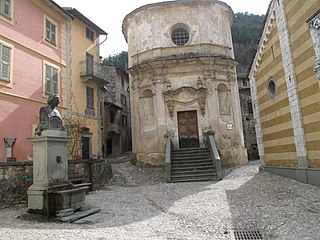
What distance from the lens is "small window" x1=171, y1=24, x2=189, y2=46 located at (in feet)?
63.1

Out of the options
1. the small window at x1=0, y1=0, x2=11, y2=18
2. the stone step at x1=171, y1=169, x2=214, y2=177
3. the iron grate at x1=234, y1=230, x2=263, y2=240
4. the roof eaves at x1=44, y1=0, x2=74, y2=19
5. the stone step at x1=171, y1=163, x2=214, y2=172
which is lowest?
the iron grate at x1=234, y1=230, x2=263, y2=240

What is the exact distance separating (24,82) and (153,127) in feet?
26.6

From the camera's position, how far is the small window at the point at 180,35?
757 inches

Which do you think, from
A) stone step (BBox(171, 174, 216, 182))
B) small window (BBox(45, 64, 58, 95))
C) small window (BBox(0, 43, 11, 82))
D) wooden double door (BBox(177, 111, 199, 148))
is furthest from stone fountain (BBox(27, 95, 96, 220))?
wooden double door (BBox(177, 111, 199, 148))

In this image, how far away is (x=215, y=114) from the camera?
1764cm

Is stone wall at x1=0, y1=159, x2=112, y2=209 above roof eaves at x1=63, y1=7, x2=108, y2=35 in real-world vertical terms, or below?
below

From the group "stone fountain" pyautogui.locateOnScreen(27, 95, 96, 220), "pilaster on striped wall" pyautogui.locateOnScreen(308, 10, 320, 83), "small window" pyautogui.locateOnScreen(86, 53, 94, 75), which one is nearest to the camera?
"stone fountain" pyautogui.locateOnScreen(27, 95, 96, 220)

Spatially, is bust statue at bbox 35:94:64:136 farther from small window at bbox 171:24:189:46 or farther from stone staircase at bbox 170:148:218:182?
small window at bbox 171:24:189:46

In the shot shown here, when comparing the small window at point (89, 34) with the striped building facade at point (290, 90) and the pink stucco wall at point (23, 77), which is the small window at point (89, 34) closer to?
the pink stucco wall at point (23, 77)

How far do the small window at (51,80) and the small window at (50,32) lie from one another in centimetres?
167

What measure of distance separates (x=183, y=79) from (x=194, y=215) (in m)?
12.2

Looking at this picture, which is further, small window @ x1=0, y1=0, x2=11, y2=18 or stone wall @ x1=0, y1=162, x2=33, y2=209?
small window @ x1=0, y1=0, x2=11, y2=18

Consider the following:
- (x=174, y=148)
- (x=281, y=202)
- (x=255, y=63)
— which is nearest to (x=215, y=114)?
(x=174, y=148)

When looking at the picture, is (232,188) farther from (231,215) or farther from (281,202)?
(231,215)
